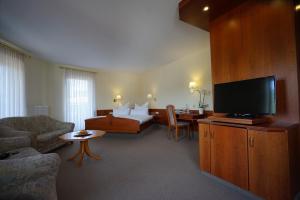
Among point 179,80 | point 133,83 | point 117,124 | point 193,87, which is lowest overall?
point 117,124

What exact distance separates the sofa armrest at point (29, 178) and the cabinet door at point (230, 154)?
1926 millimetres

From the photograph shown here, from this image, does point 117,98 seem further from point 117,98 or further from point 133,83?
point 133,83

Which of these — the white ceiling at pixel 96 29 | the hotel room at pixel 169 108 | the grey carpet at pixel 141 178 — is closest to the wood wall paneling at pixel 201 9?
the hotel room at pixel 169 108

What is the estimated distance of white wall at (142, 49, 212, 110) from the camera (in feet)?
15.6

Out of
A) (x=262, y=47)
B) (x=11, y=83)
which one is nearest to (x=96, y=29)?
(x=11, y=83)

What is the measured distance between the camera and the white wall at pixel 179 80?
4754 millimetres

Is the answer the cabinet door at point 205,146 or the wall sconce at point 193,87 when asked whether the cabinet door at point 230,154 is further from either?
the wall sconce at point 193,87

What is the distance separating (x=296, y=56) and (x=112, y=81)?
625 centimetres

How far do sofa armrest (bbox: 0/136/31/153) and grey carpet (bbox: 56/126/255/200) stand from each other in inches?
28.6

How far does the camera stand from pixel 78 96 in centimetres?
554

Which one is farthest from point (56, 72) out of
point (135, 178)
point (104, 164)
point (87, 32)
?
point (135, 178)

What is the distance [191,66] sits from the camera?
5.20 m

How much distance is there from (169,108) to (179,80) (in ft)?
6.17

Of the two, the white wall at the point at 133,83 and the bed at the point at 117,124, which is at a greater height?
the white wall at the point at 133,83
